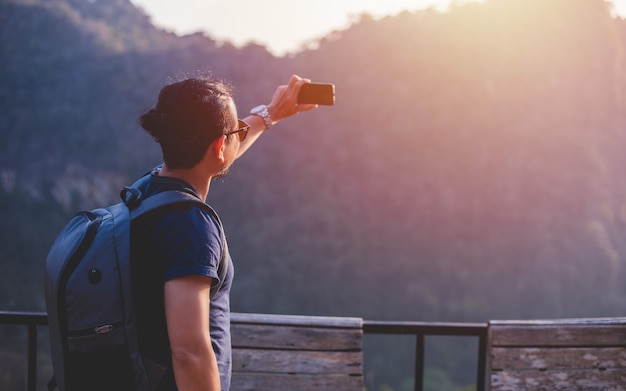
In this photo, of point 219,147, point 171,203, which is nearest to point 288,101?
point 219,147

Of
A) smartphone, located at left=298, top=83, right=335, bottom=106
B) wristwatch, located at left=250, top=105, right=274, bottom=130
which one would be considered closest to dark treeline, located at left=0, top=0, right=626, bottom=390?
wristwatch, located at left=250, top=105, right=274, bottom=130

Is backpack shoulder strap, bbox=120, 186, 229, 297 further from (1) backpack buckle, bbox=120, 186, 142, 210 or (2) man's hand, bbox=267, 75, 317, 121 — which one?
(2) man's hand, bbox=267, 75, 317, 121

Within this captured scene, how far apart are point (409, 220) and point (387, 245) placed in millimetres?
2244

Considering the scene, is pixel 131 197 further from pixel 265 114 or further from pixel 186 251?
pixel 265 114

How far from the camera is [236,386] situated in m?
2.19

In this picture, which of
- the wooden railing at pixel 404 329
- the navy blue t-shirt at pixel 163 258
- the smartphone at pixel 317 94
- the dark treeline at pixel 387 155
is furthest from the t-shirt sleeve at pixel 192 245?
the dark treeline at pixel 387 155

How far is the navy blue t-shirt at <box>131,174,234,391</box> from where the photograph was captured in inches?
44.6

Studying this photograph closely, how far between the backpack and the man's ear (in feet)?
0.35

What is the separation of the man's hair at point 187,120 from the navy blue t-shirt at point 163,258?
13 centimetres

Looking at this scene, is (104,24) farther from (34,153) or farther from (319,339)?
(319,339)

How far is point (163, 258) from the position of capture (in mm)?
1157

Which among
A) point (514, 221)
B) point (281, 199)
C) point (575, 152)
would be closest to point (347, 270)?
point (281, 199)

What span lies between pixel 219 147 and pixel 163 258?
0.82 feet

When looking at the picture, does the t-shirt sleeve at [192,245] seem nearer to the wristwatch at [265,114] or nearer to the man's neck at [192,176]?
the man's neck at [192,176]
